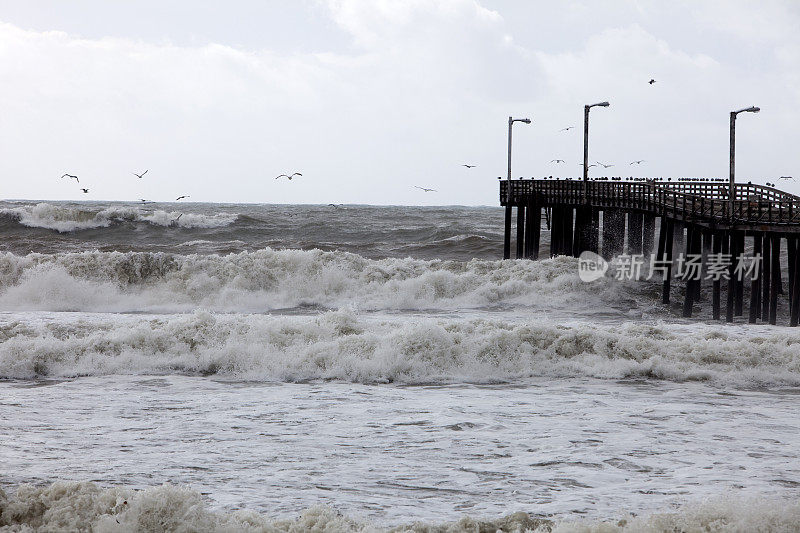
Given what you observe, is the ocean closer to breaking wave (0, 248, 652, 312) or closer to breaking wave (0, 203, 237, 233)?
breaking wave (0, 248, 652, 312)

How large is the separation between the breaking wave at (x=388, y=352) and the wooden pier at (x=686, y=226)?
5.01 m

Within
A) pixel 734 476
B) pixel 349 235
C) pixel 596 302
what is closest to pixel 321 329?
pixel 734 476

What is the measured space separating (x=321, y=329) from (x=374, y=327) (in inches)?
66.4

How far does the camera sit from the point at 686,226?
2711cm

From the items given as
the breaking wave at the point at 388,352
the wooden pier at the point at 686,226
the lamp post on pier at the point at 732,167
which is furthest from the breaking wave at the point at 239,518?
the lamp post on pier at the point at 732,167

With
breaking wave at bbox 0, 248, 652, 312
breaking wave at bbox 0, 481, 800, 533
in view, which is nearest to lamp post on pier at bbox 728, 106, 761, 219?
breaking wave at bbox 0, 248, 652, 312

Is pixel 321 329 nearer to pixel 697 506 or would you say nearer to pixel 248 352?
pixel 248 352

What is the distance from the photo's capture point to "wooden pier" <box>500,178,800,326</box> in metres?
23.9

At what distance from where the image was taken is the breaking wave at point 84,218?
6291 centimetres

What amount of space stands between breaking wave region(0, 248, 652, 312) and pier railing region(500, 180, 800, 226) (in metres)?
3.37

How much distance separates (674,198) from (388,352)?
14.0 metres

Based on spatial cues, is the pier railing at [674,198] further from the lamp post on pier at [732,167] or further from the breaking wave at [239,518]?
the breaking wave at [239,518]

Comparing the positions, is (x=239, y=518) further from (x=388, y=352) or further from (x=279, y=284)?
(x=279, y=284)

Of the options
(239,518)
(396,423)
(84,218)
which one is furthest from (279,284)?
(84,218)
